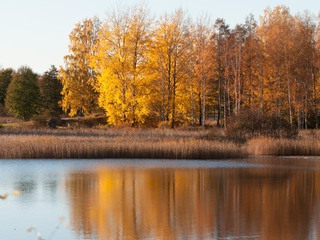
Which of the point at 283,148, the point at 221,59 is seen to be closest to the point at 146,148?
the point at 283,148

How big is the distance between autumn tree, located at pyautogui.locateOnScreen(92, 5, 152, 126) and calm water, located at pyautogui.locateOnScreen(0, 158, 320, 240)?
1772 cm

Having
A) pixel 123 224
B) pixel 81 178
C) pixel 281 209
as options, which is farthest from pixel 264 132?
pixel 123 224

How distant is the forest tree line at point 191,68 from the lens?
42844mm

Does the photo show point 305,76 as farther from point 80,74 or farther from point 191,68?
point 80,74

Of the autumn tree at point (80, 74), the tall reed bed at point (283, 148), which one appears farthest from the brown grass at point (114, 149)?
the autumn tree at point (80, 74)

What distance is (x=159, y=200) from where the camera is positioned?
15.8 metres

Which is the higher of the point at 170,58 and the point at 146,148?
the point at 170,58

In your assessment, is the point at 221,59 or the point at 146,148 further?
the point at 221,59

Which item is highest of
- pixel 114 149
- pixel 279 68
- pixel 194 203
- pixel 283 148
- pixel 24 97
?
pixel 279 68

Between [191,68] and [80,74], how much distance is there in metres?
15.0

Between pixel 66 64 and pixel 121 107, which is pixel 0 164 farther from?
pixel 66 64

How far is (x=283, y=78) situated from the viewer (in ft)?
146

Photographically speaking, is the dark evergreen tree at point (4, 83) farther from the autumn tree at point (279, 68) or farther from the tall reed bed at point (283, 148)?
the tall reed bed at point (283, 148)

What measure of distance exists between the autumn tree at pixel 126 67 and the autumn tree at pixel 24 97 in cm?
1364
